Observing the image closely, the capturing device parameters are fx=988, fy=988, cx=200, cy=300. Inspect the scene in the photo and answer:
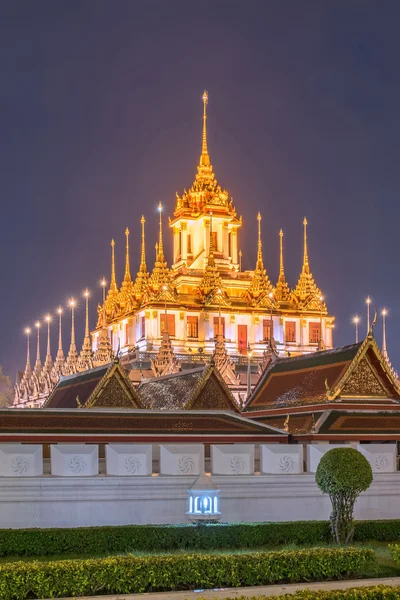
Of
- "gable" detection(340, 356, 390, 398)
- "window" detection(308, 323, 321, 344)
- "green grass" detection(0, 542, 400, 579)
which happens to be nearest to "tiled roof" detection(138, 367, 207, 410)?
"gable" detection(340, 356, 390, 398)

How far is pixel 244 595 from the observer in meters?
13.7

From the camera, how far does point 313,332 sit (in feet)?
290

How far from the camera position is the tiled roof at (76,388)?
26219 mm

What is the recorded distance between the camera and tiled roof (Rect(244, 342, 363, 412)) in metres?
24.5

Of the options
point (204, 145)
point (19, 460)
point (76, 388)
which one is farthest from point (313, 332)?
point (19, 460)

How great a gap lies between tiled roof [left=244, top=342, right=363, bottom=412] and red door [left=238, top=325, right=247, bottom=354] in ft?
183

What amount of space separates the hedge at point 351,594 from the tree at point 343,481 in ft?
15.1

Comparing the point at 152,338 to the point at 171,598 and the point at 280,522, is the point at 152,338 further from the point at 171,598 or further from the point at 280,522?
the point at 171,598

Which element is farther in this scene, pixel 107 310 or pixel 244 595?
pixel 107 310

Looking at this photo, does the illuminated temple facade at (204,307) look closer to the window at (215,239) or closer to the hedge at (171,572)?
the window at (215,239)

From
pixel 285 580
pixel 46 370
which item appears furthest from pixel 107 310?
pixel 285 580

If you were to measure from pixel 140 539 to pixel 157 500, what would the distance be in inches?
69.7

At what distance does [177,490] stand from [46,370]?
68.7 metres

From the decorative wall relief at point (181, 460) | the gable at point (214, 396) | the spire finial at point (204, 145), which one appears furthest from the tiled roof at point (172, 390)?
the spire finial at point (204, 145)
